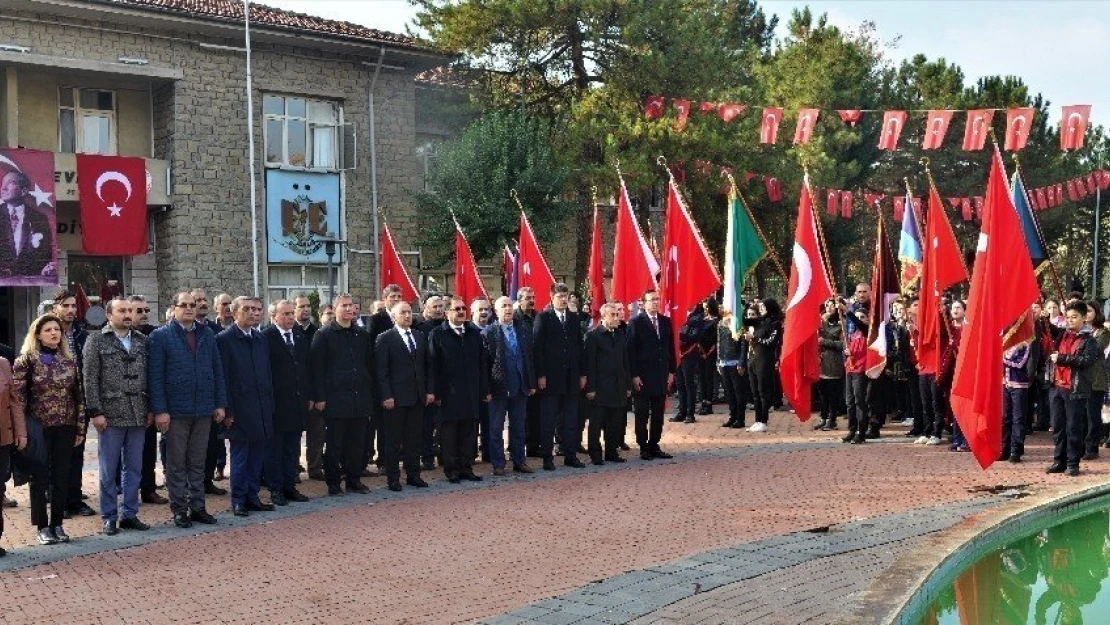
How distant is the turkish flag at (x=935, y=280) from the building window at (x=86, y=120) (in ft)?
61.6

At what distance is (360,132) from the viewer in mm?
27719

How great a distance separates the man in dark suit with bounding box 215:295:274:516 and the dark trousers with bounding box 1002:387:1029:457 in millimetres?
8056

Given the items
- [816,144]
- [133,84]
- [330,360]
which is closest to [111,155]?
[133,84]

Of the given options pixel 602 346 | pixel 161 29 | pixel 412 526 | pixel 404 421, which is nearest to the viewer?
pixel 412 526

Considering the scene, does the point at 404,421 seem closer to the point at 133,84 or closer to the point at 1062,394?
the point at 1062,394

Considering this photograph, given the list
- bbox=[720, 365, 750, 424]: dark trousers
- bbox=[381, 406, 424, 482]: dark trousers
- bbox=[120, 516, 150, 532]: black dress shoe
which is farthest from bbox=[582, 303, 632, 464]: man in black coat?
bbox=[120, 516, 150, 532]: black dress shoe

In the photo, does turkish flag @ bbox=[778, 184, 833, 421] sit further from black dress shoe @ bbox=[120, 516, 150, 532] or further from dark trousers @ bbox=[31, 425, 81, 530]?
dark trousers @ bbox=[31, 425, 81, 530]

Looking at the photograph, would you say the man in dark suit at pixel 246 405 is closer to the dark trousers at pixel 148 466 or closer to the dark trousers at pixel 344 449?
the dark trousers at pixel 344 449

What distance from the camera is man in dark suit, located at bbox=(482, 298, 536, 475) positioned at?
12.4m

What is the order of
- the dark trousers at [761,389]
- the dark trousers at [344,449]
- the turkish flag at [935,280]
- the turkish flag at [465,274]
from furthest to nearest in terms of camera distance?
the turkish flag at [465,274] < the dark trousers at [761,389] < the turkish flag at [935,280] < the dark trousers at [344,449]

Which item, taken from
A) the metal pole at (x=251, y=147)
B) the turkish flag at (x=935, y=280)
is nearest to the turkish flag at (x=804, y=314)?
the turkish flag at (x=935, y=280)

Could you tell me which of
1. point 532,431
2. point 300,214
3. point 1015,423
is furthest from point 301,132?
point 1015,423

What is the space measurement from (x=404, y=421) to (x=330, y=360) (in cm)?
105

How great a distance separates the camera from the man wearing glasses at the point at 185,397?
9398mm
